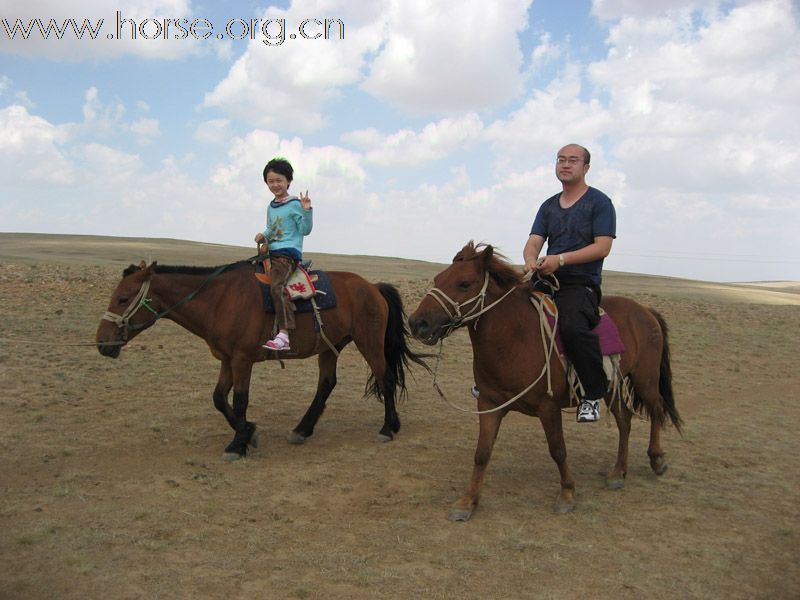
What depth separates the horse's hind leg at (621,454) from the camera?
5895 mm

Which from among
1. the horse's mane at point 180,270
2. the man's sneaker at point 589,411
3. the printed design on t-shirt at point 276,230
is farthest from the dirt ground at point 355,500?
the printed design on t-shirt at point 276,230

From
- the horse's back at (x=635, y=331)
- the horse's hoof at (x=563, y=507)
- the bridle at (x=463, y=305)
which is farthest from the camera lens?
the horse's back at (x=635, y=331)

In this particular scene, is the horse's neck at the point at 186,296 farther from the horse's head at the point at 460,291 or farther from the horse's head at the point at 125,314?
the horse's head at the point at 460,291

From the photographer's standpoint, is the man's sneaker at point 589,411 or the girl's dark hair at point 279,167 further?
the girl's dark hair at point 279,167

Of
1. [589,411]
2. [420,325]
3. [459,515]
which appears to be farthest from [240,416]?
[589,411]

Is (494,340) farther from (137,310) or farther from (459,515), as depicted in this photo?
(137,310)

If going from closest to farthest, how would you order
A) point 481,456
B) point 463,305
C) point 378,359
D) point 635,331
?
point 463,305 < point 481,456 < point 635,331 < point 378,359

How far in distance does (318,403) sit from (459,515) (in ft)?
9.10

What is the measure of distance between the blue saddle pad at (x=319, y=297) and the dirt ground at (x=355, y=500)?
1.49m

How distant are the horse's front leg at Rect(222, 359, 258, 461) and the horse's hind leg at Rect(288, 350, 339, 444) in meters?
0.60

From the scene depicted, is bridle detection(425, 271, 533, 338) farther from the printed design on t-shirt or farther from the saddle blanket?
the printed design on t-shirt

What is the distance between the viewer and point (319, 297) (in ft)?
23.6

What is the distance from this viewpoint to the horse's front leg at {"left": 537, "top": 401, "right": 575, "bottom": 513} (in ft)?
16.9

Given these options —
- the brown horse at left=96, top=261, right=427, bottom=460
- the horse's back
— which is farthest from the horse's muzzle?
the horse's back
